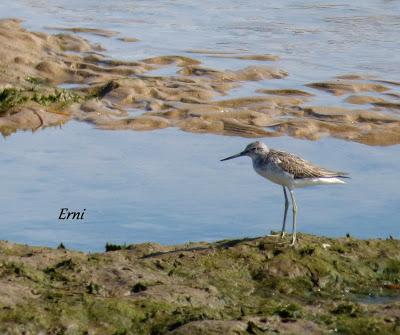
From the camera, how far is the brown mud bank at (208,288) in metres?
8.12

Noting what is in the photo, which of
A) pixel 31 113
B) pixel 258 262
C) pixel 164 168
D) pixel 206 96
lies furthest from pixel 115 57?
pixel 258 262

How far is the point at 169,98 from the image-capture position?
55.5 feet

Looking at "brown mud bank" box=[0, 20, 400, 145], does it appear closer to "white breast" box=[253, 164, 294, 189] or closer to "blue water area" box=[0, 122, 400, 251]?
"blue water area" box=[0, 122, 400, 251]

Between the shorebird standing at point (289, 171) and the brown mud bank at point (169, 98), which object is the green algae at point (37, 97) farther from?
the shorebird standing at point (289, 171)

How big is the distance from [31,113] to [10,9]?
920 centimetres

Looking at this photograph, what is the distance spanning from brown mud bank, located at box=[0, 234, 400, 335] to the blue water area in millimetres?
1080

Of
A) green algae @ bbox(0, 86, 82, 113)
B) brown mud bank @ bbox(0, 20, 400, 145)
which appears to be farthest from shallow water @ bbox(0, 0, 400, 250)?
green algae @ bbox(0, 86, 82, 113)

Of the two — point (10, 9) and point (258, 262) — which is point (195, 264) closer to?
point (258, 262)

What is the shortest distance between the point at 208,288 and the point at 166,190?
3492 millimetres

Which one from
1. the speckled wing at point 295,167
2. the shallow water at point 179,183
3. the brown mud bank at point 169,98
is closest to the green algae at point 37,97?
the brown mud bank at point 169,98

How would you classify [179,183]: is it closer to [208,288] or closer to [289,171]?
[289,171]

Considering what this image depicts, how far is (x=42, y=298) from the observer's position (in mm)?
8367

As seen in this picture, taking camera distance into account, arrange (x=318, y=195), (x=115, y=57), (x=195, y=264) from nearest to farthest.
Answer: (x=195, y=264) → (x=318, y=195) → (x=115, y=57)

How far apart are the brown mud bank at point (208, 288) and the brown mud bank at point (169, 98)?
18.1 ft
